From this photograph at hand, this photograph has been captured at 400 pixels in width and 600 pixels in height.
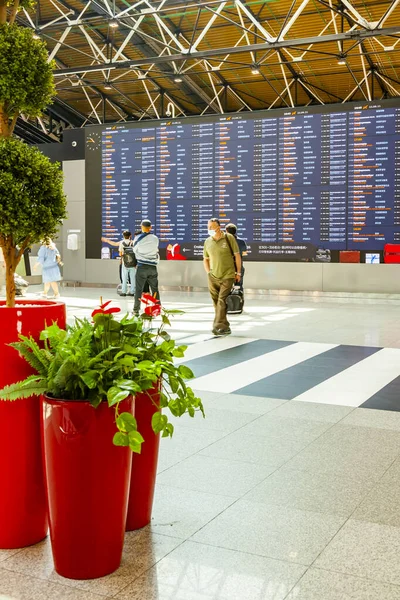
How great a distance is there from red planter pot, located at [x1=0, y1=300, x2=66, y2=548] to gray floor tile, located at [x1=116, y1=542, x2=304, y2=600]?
604mm

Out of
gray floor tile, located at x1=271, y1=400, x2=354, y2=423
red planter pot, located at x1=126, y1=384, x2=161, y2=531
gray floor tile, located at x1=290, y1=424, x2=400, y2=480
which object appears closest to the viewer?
red planter pot, located at x1=126, y1=384, x2=161, y2=531

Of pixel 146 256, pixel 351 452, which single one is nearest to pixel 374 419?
pixel 351 452

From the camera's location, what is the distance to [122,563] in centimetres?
285

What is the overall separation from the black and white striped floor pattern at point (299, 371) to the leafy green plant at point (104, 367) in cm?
319

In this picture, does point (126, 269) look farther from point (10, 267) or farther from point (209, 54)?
point (10, 267)

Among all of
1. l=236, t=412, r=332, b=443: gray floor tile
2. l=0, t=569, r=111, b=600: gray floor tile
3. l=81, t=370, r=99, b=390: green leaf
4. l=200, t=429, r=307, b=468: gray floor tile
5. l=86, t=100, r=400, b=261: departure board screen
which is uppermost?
l=86, t=100, r=400, b=261: departure board screen

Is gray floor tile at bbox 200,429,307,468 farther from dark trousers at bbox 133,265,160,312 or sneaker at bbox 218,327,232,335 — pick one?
dark trousers at bbox 133,265,160,312

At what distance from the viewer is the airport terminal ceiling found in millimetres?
16594

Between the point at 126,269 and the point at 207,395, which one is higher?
the point at 126,269

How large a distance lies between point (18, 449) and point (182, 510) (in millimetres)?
897

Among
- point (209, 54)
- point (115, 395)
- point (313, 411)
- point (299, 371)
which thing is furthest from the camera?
point (209, 54)

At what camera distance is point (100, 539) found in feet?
8.87

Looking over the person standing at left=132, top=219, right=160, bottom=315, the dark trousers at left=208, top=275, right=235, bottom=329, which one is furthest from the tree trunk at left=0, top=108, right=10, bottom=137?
the person standing at left=132, top=219, right=160, bottom=315

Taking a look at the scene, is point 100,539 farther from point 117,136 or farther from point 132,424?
point 117,136
